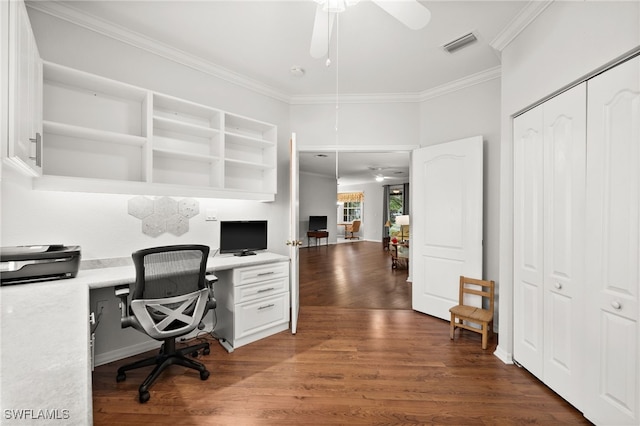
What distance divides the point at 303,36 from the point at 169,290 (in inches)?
93.4

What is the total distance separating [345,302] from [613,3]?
3.69 metres

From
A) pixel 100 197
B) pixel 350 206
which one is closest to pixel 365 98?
pixel 100 197

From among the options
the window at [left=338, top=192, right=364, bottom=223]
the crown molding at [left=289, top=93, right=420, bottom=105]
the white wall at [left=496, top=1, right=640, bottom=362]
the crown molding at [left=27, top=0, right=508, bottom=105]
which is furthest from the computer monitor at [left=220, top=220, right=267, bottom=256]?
the window at [left=338, top=192, right=364, bottom=223]

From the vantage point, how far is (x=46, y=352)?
144 cm

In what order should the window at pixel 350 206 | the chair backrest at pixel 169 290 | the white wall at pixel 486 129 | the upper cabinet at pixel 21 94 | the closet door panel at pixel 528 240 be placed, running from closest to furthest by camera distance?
1. the upper cabinet at pixel 21 94
2. the chair backrest at pixel 169 290
3. the closet door panel at pixel 528 240
4. the white wall at pixel 486 129
5. the window at pixel 350 206

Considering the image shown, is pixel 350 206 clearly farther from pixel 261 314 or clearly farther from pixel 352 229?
pixel 261 314

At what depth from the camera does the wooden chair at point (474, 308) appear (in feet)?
8.44

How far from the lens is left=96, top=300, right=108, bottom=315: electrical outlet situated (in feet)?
7.19

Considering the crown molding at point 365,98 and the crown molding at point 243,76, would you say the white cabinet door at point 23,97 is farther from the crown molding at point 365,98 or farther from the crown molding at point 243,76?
the crown molding at point 365,98

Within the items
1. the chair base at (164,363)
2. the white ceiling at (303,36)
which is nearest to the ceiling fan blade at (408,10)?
the white ceiling at (303,36)

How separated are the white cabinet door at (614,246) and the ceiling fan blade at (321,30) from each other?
5.41 ft

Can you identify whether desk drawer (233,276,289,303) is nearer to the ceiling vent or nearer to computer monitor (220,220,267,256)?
computer monitor (220,220,267,256)

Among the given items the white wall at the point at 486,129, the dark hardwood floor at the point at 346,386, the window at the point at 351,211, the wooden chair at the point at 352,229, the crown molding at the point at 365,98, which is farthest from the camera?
the window at the point at 351,211

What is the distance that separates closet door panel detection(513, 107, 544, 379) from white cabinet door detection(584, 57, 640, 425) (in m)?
0.38
